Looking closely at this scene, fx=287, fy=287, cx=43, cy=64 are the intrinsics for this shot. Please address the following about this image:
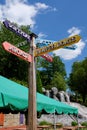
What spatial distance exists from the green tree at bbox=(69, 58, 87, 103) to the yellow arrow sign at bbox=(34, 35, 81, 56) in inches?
2148

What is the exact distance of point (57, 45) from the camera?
7.02 m

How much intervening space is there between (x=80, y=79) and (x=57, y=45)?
Result: 5528 centimetres

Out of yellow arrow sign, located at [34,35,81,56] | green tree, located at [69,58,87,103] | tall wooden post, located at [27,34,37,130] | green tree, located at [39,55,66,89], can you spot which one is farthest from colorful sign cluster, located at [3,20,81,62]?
green tree, located at [39,55,66,89]

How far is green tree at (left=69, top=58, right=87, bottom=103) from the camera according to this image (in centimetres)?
6138

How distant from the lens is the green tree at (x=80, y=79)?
61375mm

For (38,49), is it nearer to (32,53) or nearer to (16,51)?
(32,53)

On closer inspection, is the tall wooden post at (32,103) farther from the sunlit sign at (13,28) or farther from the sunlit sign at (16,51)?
the sunlit sign at (13,28)

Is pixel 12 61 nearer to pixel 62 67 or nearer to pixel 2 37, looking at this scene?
pixel 2 37

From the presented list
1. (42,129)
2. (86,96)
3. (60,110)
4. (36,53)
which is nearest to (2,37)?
(42,129)

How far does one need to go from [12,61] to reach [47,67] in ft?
113

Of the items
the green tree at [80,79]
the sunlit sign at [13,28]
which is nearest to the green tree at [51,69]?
the green tree at [80,79]

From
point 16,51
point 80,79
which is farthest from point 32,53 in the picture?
point 80,79

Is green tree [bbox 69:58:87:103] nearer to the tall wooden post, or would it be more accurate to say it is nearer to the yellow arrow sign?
the yellow arrow sign

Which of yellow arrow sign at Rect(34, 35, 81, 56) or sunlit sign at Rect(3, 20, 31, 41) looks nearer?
yellow arrow sign at Rect(34, 35, 81, 56)
